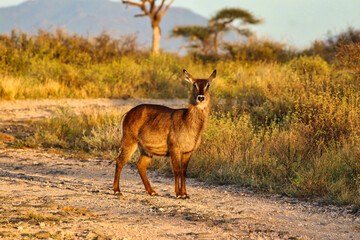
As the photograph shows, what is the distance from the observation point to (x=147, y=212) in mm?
5570

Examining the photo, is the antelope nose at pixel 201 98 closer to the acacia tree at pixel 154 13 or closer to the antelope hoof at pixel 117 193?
the antelope hoof at pixel 117 193

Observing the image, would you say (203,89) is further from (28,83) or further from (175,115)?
(28,83)

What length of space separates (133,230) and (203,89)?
2.05 metres

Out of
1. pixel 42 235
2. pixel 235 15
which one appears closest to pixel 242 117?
pixel 42 235

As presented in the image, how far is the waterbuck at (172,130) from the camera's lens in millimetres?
6176

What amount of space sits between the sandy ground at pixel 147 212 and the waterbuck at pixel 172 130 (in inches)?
20.5

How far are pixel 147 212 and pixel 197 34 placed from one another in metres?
37.2

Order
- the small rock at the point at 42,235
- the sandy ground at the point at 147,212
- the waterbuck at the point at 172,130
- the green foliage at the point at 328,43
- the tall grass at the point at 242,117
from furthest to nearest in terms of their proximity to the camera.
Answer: the green foliage at the point at 328,43 → the tall grass at the point at 242,117 → the waterbuck at the point at 172,130 → the sandy ground at the point at 147,212 → the small rock at the point at 42,235

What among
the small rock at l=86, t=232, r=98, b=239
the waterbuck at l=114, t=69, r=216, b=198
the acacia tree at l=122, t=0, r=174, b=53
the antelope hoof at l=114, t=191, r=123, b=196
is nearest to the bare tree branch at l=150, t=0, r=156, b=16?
the acacia tree at l=122, t=0, r=174, b=53

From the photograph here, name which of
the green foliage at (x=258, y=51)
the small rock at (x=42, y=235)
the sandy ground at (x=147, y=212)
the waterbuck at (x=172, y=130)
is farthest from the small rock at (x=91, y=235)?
the green foliage at (x=258, y=51)

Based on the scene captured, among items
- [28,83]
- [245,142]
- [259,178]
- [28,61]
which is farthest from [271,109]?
[28,61]

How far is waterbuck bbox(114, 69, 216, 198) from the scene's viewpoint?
618 cm

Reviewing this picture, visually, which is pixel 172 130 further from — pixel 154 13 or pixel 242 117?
pixel 154 13

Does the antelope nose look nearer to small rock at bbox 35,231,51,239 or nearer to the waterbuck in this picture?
the waterbuck
